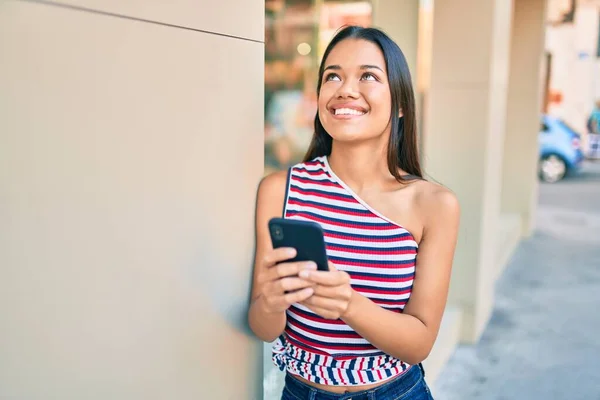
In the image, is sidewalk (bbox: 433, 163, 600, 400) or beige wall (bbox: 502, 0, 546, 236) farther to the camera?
beige wall (bbox: 502, 0, 546, 236)

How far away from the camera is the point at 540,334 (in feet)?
17.0

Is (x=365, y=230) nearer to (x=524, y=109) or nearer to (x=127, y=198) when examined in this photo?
(x=127, y=198)

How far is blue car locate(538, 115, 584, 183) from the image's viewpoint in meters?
14.3

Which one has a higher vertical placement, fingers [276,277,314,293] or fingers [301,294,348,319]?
fingers [276,277,314,293]

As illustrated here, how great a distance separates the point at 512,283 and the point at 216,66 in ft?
19.3

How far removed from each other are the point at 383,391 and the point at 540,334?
397cm

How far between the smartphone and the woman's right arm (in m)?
0.02

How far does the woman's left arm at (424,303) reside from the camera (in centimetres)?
152

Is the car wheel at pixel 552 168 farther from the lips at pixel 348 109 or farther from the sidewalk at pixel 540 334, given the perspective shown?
the lips at pixel 348 109

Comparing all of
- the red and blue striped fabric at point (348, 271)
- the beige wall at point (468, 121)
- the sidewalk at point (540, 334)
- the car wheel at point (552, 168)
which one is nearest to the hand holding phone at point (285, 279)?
the red and blue striped fabric at point (348, 271)

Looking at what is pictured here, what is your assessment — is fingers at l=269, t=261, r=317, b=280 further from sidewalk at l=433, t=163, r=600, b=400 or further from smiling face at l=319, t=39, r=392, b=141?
sidewalk at l=433, t=163, r=600, b=400

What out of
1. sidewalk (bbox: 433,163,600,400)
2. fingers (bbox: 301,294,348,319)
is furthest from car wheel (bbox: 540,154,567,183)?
fingers (bbox: 301,294,348,319)

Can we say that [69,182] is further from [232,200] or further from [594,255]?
[594,255]

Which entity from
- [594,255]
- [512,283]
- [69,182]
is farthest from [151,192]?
[594,255]
